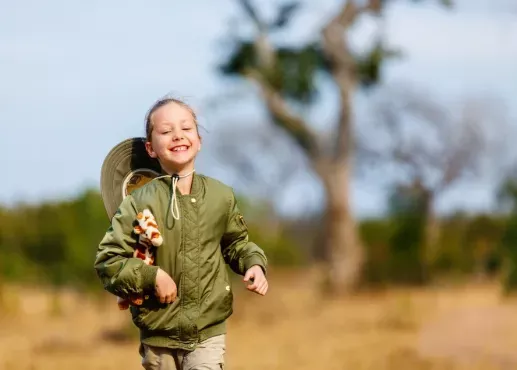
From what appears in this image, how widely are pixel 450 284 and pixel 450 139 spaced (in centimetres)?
1007

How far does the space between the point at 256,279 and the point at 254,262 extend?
109 millimetres

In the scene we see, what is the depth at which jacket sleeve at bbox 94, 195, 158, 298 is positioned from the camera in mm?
3756

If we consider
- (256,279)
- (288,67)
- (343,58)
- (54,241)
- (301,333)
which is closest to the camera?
(256,279)

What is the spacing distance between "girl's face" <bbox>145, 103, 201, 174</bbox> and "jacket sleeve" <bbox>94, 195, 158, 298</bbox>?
0.67ft

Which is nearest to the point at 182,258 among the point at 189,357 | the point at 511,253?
the point at 189,357

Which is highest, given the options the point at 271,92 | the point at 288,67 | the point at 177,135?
the point at 288,67

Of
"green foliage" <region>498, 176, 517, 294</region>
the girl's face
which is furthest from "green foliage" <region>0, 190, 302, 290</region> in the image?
the girl's face

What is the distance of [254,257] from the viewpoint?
157 inches

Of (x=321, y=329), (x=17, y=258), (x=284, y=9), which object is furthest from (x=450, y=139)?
(x=321, y=329)

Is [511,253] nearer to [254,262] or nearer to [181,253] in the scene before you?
[254,262]

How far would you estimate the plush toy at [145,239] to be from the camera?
382cm

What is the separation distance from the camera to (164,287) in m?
3.79

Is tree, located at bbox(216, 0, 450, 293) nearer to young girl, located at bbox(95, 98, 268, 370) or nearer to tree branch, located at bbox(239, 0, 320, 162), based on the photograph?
tree branch, located at bbox(239, 0, 320, 162)

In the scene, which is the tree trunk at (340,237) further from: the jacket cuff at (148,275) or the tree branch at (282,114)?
the jacket cuff at (148,275)
